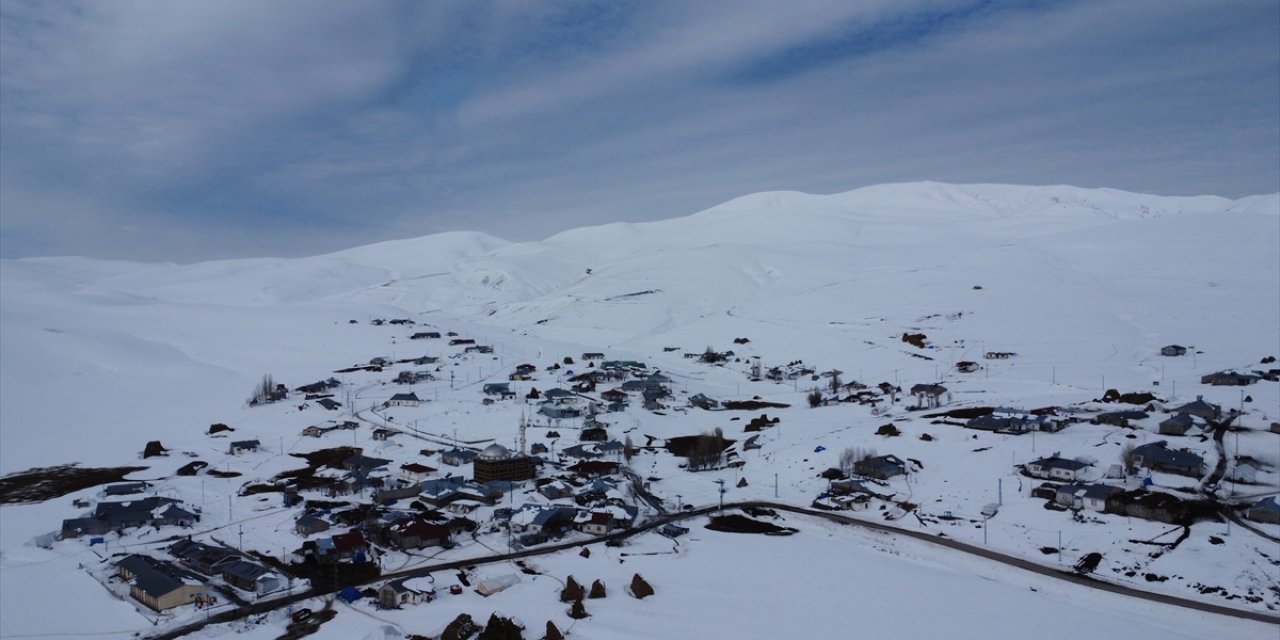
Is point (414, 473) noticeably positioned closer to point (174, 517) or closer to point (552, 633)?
point (174, 517)

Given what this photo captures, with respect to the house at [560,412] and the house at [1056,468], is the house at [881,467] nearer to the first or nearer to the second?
the house at [1056,468]

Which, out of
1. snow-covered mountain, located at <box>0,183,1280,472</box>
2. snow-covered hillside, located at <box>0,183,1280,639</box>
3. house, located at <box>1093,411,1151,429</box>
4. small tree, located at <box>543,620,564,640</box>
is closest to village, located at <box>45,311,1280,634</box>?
house, located at <box>1093,411,1151,429</box>

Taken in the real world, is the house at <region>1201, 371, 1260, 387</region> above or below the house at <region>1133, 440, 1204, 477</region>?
above

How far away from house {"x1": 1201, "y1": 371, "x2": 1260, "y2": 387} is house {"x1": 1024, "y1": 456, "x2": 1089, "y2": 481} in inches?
683

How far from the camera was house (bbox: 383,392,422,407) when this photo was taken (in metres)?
40.4

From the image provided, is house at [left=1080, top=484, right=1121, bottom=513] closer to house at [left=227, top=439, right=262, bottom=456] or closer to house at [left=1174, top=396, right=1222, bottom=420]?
house at [left=1174, top=396, right=1222, bottom=420]

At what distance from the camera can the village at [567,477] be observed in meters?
19.4

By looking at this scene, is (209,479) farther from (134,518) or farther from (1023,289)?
(1023,289)

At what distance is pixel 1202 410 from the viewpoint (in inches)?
1163

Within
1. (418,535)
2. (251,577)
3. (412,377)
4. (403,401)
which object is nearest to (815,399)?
(403,401)

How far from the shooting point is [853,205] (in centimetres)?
14650

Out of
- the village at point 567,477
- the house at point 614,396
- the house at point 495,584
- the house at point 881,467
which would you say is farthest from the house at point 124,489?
the house at point 881,467

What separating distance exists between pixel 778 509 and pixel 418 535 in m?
11.5

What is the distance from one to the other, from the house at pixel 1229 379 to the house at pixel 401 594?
124ft
